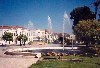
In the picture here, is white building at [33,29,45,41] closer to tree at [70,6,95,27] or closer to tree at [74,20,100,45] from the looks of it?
tree at [70,6,95,27]

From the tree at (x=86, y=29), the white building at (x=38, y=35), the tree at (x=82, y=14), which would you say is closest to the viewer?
the tree at (x=86, y=29)

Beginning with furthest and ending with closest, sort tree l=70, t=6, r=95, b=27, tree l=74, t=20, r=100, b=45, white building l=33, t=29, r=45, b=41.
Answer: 1. white building l=33, t=29, r=45, b=41
2. tree l=70, t=6, r=95, b=27
3. tree l=74, t=20, r=100, b=45

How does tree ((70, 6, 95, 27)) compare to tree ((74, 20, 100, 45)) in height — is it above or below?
above

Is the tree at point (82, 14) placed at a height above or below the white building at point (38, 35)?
above

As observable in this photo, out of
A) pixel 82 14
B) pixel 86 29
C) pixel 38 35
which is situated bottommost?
pixel 86 29

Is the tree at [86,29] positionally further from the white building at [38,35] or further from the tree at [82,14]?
the white building at [38,35]

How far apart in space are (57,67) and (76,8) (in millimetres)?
46853

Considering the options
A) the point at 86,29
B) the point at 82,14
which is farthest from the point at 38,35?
the point at 86,29

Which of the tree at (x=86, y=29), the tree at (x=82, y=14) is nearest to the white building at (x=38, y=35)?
the tree at (x=82, y=14)

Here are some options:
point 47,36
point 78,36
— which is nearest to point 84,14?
point 78,36

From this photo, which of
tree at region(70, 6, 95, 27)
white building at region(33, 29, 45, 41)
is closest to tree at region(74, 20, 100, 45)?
tree at region(70, 6, 95, 27)

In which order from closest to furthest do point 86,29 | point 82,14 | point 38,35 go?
point 86,29 → point 82,14 → point 38,35

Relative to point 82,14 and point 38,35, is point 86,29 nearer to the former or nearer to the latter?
point 82,14

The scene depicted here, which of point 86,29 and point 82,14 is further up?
point 82,14
